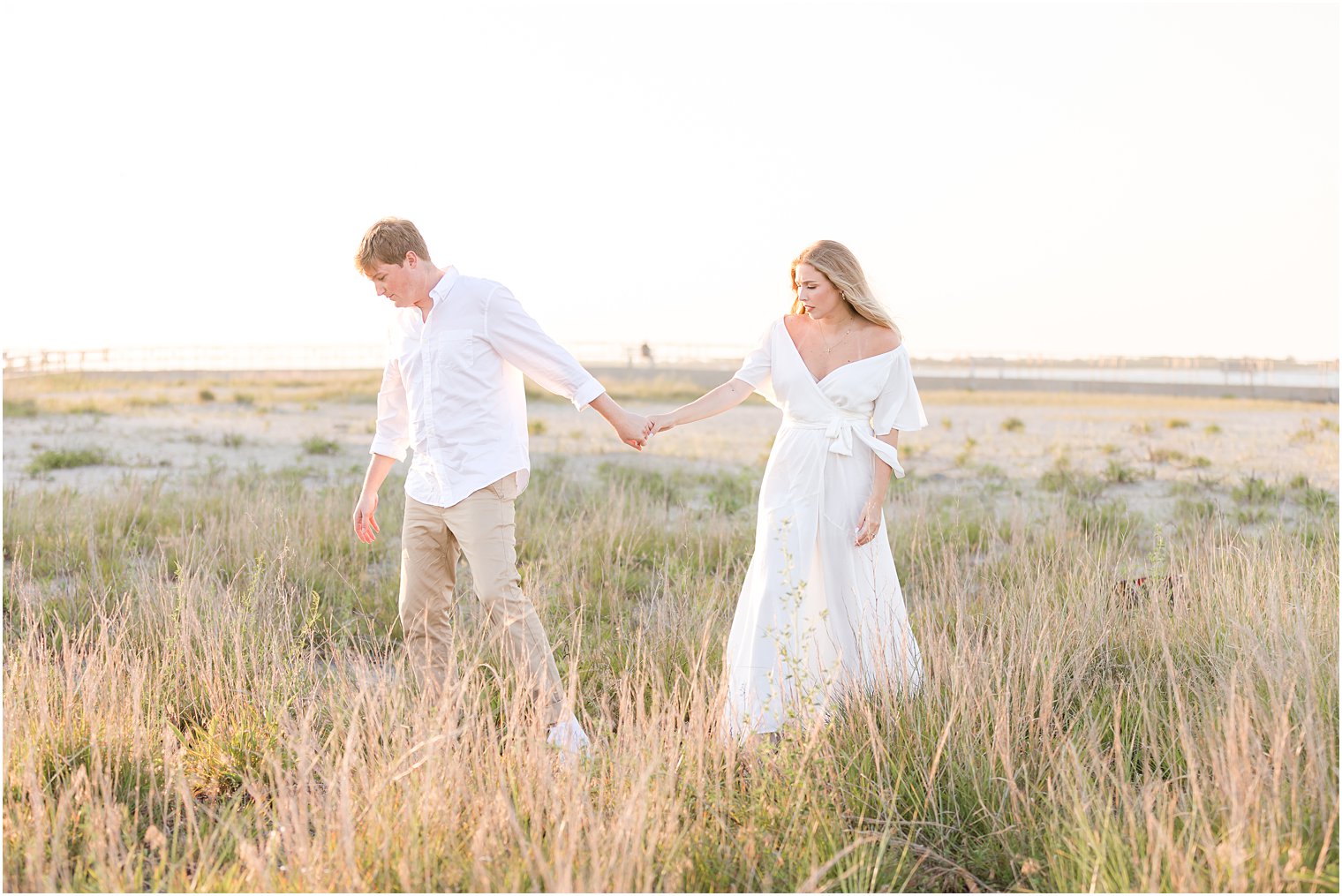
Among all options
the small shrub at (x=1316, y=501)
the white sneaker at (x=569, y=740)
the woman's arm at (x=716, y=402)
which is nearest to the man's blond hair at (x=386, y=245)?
the woman's arm at (x=716, y=402)

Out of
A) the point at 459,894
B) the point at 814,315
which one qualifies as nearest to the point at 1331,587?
the point at 814,315

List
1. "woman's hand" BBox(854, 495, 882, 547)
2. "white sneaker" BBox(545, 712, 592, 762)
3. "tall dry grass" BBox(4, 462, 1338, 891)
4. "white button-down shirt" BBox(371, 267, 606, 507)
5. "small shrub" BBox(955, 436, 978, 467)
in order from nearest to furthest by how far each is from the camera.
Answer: "tall dry grass" BBox(4, 462, 1338, 891) < "white sneaker" BBox(545, 712, 592, 762) < "white button-down shirt" BBox(371, 267, 606, 507) < "woman's hand" BBox(854, 495, 882, 547) < "small shrub" BBox(955, 436, 978, 467)

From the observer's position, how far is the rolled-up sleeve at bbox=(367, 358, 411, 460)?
465 centimetres

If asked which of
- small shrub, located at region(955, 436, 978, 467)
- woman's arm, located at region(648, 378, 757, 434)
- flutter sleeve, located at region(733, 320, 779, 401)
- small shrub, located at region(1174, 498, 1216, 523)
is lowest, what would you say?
small shrub, located at region(955, 436, 978, 467)

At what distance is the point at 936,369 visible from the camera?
165 ft

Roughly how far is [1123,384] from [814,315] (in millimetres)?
39952

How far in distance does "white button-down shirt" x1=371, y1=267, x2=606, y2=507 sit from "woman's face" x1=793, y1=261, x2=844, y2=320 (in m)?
0.96

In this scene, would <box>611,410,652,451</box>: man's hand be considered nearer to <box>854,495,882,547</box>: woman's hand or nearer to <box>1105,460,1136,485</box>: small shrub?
<box>854,495,882,547</box>: woman's hand

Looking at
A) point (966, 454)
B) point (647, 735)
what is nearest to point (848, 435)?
point (647, 735)

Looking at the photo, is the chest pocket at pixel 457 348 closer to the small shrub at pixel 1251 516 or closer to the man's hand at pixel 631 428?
the man's hand at pixel 631 428

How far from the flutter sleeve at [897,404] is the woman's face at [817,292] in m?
0.35

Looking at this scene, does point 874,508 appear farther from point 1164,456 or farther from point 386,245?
point 1164,456

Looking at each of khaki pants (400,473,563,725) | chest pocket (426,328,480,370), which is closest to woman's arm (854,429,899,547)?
khaki pants (400,473,563,725)

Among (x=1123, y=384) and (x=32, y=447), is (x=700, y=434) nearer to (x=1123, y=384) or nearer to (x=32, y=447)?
(x=32, y=447)
